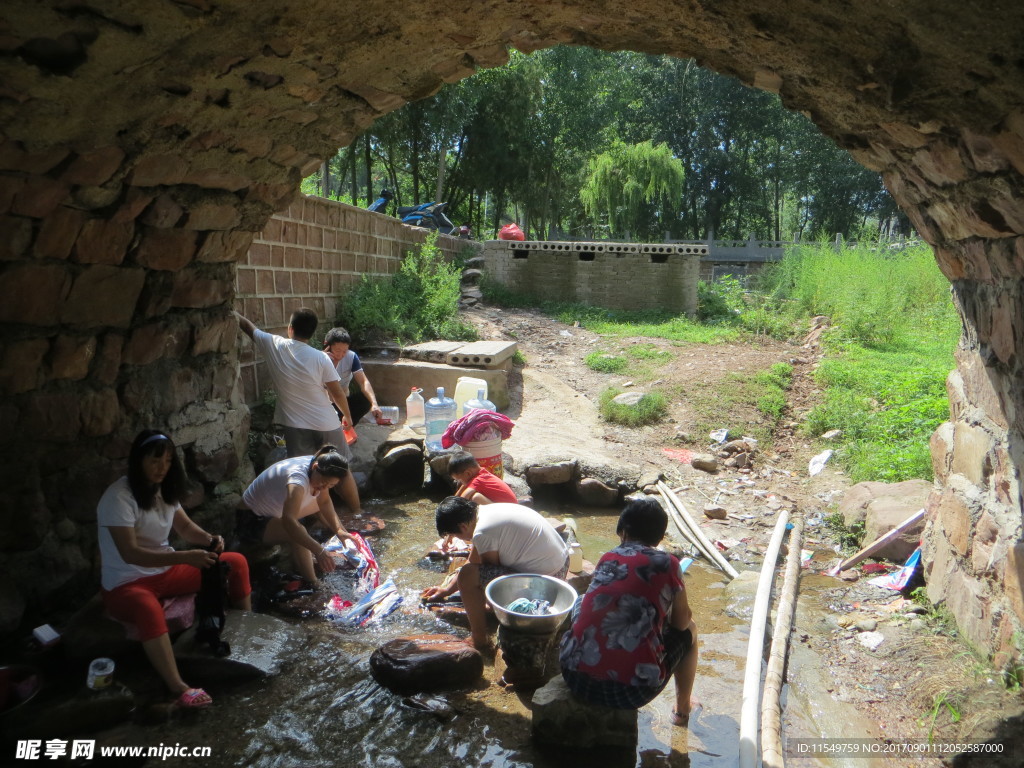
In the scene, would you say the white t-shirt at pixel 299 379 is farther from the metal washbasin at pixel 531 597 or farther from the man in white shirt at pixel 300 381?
the metal washbasin at pixel 531 597

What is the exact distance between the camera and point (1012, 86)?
2154 millimetres

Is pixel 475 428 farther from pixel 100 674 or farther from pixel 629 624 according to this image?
pixel 100 674

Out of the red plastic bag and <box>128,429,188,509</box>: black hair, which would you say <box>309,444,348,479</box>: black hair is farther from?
the red plastic bag

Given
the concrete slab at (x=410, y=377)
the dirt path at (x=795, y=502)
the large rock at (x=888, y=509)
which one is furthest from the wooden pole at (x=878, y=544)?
the concrete slab at (x=410, y=377)

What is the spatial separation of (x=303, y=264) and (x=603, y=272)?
8.50m

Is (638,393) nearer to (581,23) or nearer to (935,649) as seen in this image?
(935,649)

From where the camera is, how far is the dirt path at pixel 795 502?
11.2ft

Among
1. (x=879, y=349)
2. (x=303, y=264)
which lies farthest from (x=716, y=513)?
(x=879, y=349)

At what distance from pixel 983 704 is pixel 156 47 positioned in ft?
13.9

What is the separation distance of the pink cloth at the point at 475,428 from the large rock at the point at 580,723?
2.85 m

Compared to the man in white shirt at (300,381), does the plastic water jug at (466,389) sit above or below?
below

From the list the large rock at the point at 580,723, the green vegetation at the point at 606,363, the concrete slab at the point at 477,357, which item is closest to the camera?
the large rock at the point at 580,723

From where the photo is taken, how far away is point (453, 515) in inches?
164

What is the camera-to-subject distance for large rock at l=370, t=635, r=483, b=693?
3535 mm
